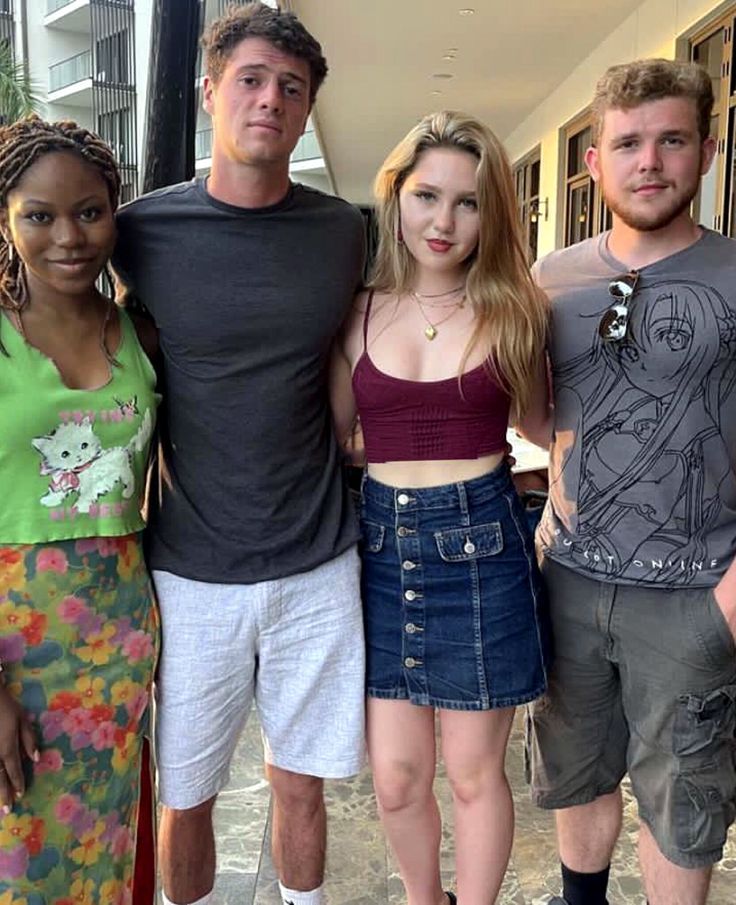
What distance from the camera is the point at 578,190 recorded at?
389 inches

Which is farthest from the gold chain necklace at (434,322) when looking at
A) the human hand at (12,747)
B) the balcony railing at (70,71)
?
the balcony railing at (70,71)

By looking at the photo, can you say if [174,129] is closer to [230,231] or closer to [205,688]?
[230,231]

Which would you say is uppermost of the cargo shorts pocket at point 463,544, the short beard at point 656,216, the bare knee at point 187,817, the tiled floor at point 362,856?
the short beard at point 656,216

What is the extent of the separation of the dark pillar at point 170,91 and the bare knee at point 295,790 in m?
1.62

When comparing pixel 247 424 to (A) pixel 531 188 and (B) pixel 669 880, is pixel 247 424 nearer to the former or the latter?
(B) pixel 669 880

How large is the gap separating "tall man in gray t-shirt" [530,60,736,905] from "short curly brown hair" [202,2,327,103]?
57cm

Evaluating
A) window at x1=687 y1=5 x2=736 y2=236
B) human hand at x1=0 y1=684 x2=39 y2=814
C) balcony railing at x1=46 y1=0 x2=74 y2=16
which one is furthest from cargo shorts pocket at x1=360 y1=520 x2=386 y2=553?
balcony railing at x1=46 y1=0 x2=74 y2=16

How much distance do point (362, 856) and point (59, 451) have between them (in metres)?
1.53

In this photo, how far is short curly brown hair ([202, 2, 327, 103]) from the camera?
1673mm

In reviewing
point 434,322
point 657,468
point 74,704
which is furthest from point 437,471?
point 74,704

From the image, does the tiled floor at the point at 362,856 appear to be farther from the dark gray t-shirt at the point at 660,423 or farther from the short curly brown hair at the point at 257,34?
the short curly brown hair at the point at 257,34

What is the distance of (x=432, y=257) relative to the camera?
1768 millimetres

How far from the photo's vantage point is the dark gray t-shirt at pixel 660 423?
1685 mm

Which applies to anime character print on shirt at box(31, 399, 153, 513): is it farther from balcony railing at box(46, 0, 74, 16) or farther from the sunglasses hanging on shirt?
balcony railing at box(46, 0, 74, 16)
